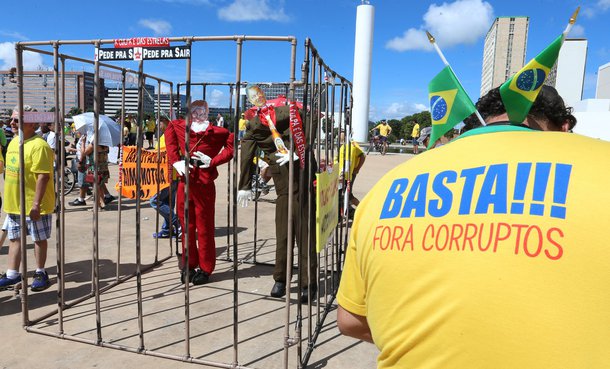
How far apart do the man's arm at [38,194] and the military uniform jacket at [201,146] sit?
1159mm

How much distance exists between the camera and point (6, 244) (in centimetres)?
600

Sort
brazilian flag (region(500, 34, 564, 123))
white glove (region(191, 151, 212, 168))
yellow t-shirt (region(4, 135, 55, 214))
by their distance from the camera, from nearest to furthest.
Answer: brazilian flag (region(500, 34, 564, 123))
yellow t-shirt (region(4, 135, 55, 214))
white glove (region(191, 151, 212, 168))

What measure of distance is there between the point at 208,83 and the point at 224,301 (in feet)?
11.4

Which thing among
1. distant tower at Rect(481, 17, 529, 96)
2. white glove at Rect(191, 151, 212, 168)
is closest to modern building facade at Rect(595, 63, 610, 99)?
distant tower at Rect(481, 17, 529, 96)

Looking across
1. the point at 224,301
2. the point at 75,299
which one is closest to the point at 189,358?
the point at 224,301

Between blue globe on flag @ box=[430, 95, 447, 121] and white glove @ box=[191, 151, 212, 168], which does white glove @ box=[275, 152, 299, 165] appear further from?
blue globe on flag @ box=[430, 95, 447, 121]

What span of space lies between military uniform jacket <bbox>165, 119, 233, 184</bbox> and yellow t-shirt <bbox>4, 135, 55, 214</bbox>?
1.12 metres

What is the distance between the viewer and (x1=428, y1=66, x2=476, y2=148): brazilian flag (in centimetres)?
134

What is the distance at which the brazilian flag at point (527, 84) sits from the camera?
3.95 feet

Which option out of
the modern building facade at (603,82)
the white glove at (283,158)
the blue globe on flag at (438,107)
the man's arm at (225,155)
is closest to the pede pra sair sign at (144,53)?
the white glove at (283,158)

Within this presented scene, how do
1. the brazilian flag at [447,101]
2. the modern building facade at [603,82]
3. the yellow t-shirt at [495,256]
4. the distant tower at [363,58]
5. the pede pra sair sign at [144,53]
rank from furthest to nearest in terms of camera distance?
the modern building facade at [603,82]
the distant tower at [363,58]
the pede pra sair sign at [144,53]
the brazilian flag at [447,101]
the yellow t-shirt at [495,256]

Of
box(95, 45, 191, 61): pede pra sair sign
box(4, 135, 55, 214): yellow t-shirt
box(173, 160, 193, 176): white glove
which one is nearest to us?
box(95, 45, 191, 61): pede pra sair sign

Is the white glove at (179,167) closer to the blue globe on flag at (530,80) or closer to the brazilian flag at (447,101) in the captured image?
the brazilian flag at (447,101)

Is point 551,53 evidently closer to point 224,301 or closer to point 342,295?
point 342,295
